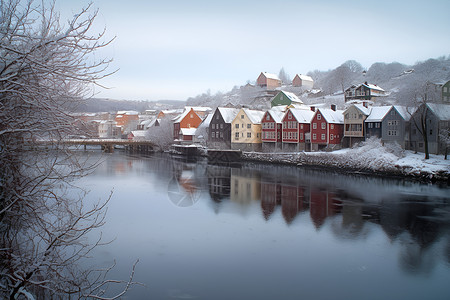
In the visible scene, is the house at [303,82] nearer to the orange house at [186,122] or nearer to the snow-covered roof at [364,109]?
the orange house at [186,122]

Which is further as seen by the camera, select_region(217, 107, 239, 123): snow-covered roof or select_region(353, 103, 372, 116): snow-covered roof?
select_region(217, 107, 239, 123): snow-covered roof

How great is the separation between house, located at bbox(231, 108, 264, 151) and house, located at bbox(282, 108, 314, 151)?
15.1 feet

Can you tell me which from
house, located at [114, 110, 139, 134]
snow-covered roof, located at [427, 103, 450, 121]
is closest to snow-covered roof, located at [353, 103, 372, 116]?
snow-covered roof, located at [427, 103, 450, 121]

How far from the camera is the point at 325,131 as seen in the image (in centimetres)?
3950

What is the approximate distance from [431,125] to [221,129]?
2691 centimetres

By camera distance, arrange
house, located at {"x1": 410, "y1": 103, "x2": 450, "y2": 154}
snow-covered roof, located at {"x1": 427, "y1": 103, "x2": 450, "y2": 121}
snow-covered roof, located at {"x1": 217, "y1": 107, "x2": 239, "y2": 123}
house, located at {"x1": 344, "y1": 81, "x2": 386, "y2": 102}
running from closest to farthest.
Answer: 1. house, located at {"x1": 410, "y1": 103, "x2": 450, "y2": 154}
2. snow-covered roof, located at {"x1": 427, "y1": 103, "x2": 450, "y2": 121}
3. snow-covered roof, located at {"x1": 217, "y1": 107, "x2": 239, "y2": 123}
4. house, located at {"x1": 344, "y1": 81, "x2": 386, "y2": 102}

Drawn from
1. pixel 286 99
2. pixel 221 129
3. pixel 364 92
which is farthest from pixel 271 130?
pixel 364 92

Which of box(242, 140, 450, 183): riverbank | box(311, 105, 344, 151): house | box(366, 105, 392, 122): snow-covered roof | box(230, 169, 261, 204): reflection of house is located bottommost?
box(230, 169, 261, 204): reflection of house

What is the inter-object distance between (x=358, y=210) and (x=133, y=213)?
37.5 feet

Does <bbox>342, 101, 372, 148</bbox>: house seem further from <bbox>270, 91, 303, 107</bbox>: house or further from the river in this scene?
<bbox>270, 91, 303, 107</bbox>: house

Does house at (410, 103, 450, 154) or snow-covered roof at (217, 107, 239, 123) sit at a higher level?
snow-covered roof at (217, 107, 239, 123)

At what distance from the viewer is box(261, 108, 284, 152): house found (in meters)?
43.6

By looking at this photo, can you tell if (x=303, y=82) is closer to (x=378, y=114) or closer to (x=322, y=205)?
(x=378, y=114)

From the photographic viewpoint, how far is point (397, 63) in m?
97.3
